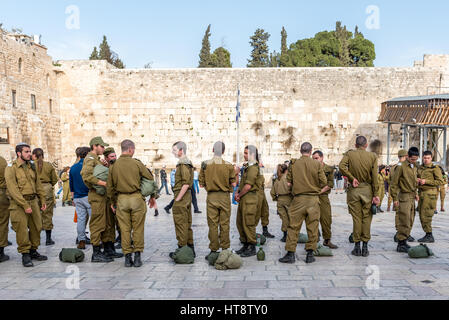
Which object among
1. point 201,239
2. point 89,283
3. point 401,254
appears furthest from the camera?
point 201,239

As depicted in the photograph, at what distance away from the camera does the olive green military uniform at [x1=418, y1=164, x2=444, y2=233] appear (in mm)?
6645

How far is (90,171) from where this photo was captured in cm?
573

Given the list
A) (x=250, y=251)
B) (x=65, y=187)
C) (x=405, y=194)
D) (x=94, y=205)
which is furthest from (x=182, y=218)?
(x=65, y=187)

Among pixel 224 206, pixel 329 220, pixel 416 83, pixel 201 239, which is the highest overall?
pixel 416 83

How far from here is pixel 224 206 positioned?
5.53m

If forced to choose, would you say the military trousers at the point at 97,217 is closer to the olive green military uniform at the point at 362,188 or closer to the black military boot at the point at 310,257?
the black military boot at the point at 310,257

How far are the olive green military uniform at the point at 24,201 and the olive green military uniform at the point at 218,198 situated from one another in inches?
99.0

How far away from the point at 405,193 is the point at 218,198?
10.1 ft

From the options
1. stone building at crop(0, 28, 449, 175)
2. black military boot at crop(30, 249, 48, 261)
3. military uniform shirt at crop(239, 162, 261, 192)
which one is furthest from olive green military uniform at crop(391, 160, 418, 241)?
stone building at crop(0, 28, 449, 175)

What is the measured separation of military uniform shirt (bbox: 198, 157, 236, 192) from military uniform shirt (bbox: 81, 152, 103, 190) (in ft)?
5.36

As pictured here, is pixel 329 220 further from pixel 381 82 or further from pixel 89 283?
pixel 381 82

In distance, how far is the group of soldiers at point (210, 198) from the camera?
211 inches
